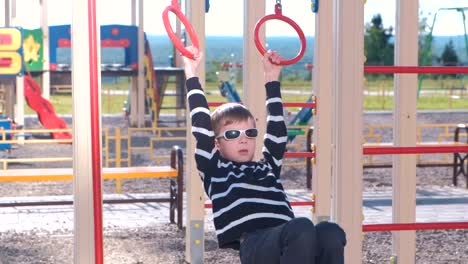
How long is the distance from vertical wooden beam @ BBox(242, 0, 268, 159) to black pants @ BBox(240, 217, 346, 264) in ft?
8.39

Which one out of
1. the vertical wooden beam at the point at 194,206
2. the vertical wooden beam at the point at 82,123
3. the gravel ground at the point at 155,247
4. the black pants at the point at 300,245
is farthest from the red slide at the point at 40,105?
the black pants at the point at 300,245

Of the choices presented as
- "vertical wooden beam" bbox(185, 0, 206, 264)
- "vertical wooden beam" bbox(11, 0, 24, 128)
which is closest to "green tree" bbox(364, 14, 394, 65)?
"vertical wooden beam" bbox(11, 0, 24, 128)

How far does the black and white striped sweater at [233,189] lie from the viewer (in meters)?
3.08

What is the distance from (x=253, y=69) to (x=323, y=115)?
1.65ft

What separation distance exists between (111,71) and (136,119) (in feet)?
5.22

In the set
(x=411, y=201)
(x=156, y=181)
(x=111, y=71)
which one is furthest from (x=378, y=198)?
(x=111, y=71)

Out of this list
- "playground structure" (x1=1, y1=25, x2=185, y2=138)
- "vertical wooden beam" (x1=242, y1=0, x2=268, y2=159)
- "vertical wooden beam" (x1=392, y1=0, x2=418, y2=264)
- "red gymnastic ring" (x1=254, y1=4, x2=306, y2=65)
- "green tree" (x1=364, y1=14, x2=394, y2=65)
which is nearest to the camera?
"red gymnastic ring" (x1=254, y1=4, x2=306, y2=65)

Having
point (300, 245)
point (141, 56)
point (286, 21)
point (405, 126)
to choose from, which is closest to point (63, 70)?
point (141, 56)

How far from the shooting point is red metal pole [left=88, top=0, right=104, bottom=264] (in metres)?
3.24

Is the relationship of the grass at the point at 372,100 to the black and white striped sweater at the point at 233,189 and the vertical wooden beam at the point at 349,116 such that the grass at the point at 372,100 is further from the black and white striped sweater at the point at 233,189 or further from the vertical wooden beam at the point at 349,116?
the black and white striped sweater at the point at 233,189

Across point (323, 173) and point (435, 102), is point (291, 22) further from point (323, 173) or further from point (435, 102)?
point (435, 102)

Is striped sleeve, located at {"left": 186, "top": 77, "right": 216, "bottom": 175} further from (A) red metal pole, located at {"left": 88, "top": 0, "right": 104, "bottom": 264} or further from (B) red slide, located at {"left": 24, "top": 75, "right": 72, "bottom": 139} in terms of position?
(B) red slide, located at {"left": 24, "top": 75, "right": 72, "bottom": 139}

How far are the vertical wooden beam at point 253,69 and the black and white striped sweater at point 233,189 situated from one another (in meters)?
2.19

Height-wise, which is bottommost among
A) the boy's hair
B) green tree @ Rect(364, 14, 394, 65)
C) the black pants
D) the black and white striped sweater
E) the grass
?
the grass
